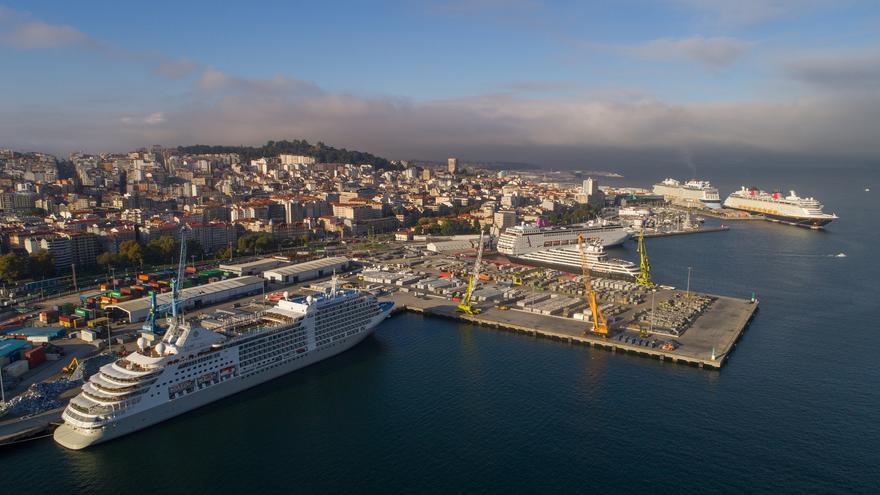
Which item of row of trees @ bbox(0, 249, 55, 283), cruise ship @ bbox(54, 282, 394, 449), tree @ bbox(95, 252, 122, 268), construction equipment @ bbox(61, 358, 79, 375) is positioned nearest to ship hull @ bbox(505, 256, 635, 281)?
cruise ship @ bbox(54, 282, 394, 449)

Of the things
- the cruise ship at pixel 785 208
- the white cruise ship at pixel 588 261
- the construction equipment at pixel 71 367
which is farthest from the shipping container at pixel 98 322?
the cruise ship at pixel 785 208

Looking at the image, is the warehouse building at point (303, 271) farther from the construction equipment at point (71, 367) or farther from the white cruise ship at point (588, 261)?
the white cruise ship at point (588, 261)

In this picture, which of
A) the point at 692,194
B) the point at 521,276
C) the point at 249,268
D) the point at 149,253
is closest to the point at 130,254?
the point at 149,253

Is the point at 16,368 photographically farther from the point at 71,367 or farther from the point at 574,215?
the point at 574,215

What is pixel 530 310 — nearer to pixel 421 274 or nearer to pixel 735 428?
pixel 421 274

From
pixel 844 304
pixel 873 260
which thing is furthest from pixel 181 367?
pixel 873 260
